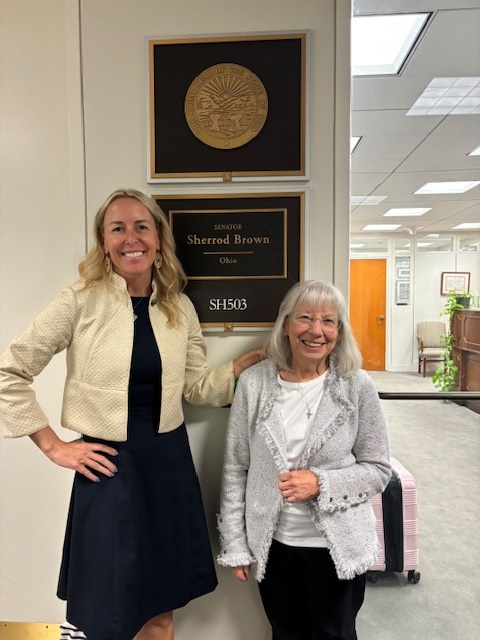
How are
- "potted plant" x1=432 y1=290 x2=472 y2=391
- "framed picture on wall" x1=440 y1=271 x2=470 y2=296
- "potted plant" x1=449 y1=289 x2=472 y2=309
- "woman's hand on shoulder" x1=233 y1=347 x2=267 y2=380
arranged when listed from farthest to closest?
"framed picture on wall" x1=440 y1=271 x2=470 y2=296
"potted plant" x1=449 y1=289 x2=472 y2=309
"potted plant" x1=432 y1=290 x2=472 y2=391
"woman's hand on shoulder" x1=233 y1=347 x2=267 y2=380


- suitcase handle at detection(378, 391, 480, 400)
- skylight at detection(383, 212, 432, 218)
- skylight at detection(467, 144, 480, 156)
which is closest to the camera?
suitcase handle at detection(378, 391, 480, 400)

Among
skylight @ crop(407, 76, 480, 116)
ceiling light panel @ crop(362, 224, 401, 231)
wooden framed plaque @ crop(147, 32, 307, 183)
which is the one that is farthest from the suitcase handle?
ceiling light panel @ crop(362, 224, 401, 231)

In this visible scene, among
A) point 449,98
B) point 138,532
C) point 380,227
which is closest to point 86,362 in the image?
point 138,532

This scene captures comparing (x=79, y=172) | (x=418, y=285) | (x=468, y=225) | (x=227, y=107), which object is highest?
(x=468, y=225)

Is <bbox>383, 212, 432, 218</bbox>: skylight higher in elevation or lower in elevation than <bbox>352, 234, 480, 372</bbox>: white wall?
higher

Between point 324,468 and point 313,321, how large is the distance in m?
0.41

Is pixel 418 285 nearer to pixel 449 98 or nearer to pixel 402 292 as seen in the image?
pixel 402 292

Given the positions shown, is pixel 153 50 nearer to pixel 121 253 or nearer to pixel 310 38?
pixel 310 38

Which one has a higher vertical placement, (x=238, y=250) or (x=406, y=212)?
(x=406, y=212)

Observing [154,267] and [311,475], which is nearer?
[311,475]

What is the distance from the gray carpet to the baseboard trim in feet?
4.47

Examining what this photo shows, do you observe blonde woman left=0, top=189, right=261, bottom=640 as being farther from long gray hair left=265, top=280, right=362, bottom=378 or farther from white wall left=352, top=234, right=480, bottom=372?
white wall left=352, top=234, right=480, bottom=372

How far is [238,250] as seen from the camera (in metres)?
1.34

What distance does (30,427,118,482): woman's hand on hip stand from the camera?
107 cm
